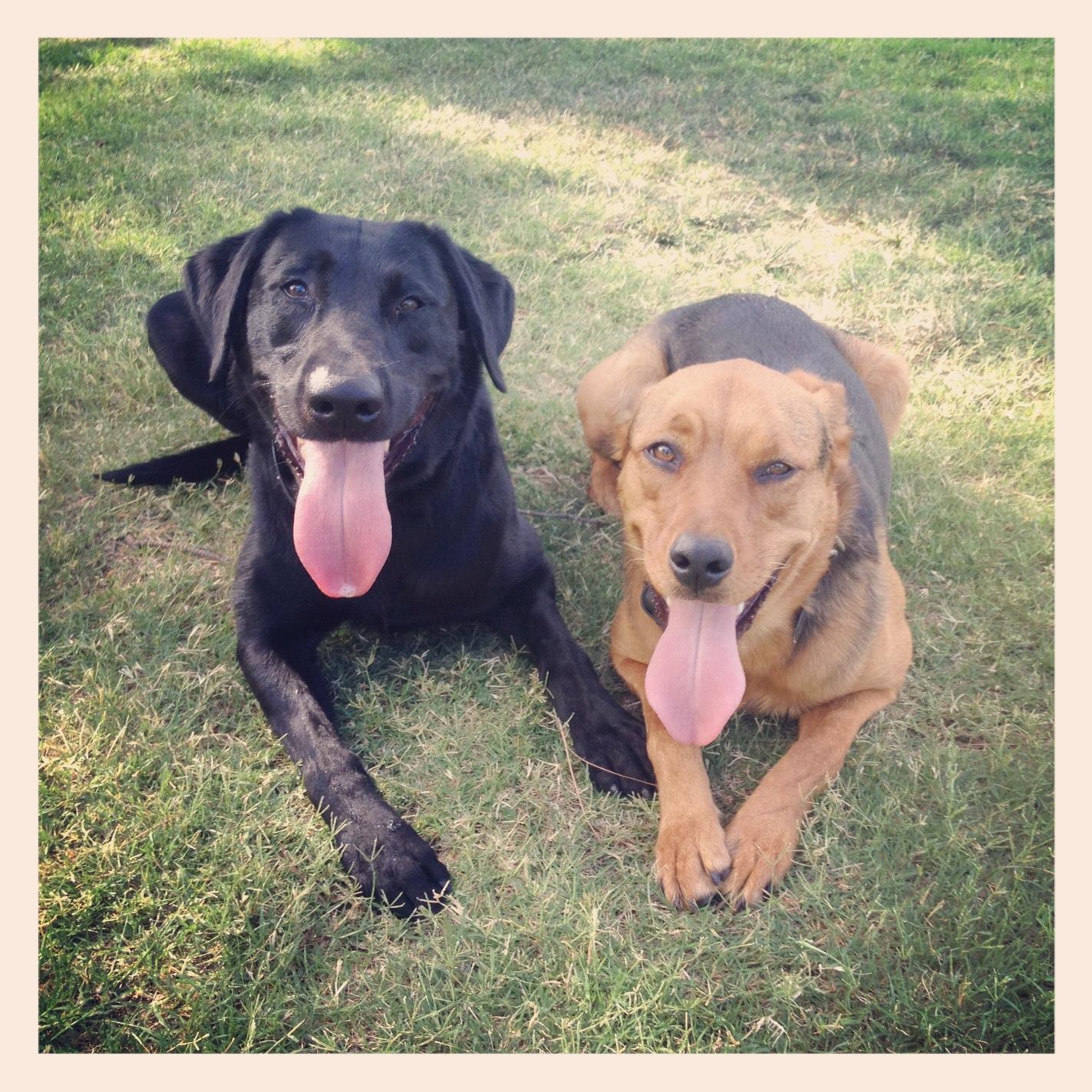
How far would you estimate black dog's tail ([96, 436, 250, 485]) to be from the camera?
411 cm

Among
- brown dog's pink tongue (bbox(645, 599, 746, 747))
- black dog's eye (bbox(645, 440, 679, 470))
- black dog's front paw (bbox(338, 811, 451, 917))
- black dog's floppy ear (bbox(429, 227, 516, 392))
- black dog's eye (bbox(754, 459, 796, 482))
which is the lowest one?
black dog's front paw (bbox(338, 811, 451, 917))

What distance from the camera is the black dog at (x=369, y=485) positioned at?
273 centimetres

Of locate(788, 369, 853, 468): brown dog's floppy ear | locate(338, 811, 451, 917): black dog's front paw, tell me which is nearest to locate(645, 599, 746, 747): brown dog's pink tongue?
locate(788, 369, 853, 468): brown dog's floppy ear

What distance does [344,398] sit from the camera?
8.62 feet

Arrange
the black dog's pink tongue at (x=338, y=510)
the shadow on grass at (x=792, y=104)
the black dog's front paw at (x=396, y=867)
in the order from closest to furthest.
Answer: the black dog's front paw at (x=396, y=867) < the black dog's pink tongue at (x=338, y=510) < the shadow on grass at (x=792, y=104)

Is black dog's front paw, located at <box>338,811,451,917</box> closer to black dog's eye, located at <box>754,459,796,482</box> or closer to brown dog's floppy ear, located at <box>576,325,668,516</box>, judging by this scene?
black dog's eye, located at <box>754,459,796,482</box>

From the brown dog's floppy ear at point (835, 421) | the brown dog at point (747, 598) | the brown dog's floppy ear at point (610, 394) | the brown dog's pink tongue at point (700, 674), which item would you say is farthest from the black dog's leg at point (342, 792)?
the brown dog's floppy ear at point (835, 421)

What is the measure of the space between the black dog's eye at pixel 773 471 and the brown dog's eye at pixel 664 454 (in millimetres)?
256

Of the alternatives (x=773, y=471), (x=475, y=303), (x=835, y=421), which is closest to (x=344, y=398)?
(x=475, y=303)

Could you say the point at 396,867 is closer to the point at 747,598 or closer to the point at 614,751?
the point at 614,751

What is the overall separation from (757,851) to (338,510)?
5.52ft

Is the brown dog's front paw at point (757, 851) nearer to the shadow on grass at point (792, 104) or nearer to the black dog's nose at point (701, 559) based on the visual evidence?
the black dog's nose at point (701, 559)

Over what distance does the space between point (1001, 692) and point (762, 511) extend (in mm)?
1482

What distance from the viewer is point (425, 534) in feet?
10.7
